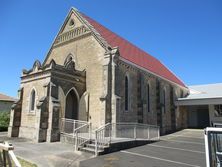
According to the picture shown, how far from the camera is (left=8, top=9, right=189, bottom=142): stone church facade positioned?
52.0ft

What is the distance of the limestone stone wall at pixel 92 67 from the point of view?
17.3m

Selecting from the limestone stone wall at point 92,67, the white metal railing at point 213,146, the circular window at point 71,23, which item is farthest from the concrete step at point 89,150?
the circular window at point 71,23

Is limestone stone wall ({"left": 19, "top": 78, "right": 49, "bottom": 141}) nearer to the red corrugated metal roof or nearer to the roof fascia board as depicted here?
the red corrugated metal roof

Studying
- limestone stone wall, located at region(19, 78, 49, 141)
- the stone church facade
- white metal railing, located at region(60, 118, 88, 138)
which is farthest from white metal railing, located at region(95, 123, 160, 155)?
limestone stone wall, located at region(19, 78, 49, 141)

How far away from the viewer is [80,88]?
18.7 metres

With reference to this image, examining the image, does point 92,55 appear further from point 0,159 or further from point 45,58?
point 0,159

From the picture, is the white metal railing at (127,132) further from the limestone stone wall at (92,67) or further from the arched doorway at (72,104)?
the arched doorway at (72,104)

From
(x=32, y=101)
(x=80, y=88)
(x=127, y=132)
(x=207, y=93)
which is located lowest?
(x=127, y=132)

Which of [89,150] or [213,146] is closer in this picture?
[213,146]

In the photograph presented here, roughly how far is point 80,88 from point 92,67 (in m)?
2.25

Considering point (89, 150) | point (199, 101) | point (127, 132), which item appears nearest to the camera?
point (89, 150)

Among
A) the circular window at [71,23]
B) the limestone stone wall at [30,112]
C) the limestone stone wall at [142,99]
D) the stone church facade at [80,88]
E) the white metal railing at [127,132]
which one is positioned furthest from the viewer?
the circular window at [71,23]

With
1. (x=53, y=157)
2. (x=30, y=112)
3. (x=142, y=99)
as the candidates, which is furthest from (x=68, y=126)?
(x=142, y=99)

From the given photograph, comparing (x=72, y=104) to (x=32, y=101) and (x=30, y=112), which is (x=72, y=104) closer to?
(x=32, y=101)
